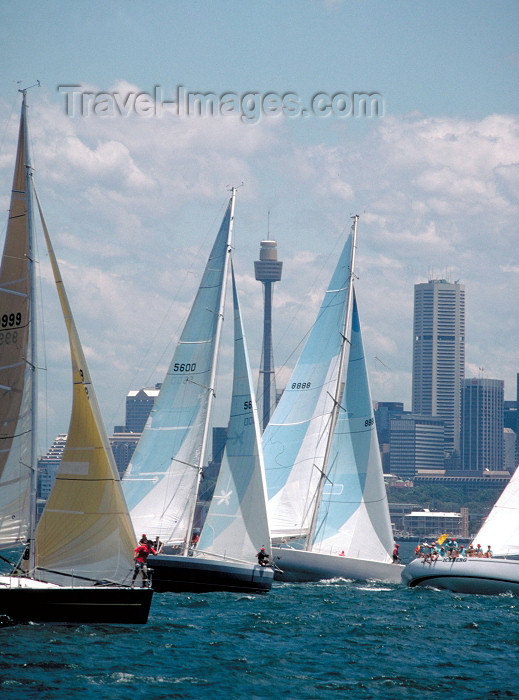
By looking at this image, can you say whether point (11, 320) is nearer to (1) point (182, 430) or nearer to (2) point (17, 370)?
(2) point (17, 370)

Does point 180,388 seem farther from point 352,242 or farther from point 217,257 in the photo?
point 352,242

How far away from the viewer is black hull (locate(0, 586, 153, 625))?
24188 millimetres

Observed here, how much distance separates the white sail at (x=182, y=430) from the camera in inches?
1485

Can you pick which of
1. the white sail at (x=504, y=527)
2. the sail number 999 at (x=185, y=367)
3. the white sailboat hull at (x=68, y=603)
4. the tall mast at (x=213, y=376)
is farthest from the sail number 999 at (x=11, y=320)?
the white sail at (x=504, y=527)

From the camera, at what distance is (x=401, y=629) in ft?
99.5

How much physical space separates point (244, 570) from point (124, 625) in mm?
10052

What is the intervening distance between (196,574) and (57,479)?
10628mm

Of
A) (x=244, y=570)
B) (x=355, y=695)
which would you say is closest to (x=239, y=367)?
(x=244, y=570)

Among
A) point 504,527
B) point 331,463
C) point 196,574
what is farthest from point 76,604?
point 331,463

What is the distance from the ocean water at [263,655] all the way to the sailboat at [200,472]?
1.44 meters

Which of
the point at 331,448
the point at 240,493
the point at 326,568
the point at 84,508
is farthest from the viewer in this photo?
the point at 331,448

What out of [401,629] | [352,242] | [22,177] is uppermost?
[352,242]

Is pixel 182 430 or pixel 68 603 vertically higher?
pixel 182 430

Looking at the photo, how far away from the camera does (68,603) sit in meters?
24.6
